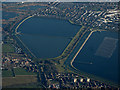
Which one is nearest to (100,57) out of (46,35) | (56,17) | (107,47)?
(107,47)

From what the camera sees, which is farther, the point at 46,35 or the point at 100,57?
the point at 46,35

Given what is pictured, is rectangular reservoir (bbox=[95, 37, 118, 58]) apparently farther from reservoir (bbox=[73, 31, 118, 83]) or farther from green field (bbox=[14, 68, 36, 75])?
green field (bbox=[14, 68, 36, 75])

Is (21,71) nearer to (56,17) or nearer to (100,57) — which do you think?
(100,57)

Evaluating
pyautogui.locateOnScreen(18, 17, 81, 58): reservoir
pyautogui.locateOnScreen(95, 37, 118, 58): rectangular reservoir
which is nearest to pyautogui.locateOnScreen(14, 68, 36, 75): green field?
pyautogui.locateOnScreen(18, 17, 81, 58): reservoir

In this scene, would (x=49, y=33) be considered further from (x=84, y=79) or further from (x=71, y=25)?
(x=84, y=79)

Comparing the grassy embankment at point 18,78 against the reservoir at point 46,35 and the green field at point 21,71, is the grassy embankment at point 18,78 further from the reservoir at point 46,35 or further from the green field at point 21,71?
the reservoir at point 46,35

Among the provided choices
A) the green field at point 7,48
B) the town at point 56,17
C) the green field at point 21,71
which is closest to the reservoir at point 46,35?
the town at point 56,17

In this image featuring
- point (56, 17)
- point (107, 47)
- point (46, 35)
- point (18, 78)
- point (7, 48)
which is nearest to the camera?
point (18, 78)
